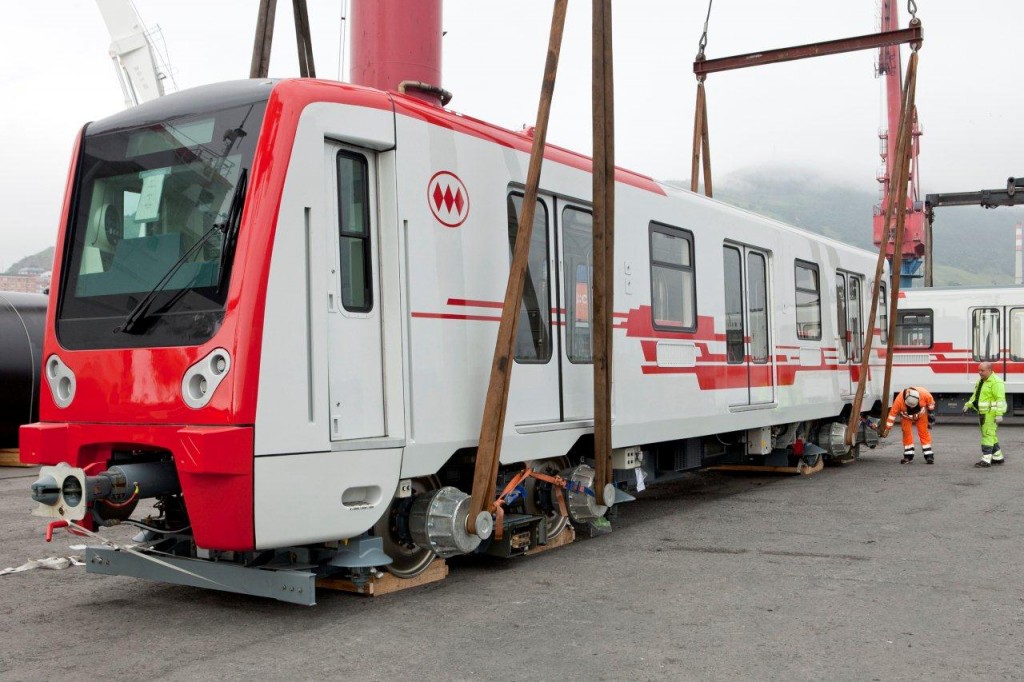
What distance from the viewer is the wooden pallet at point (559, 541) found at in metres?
8.02

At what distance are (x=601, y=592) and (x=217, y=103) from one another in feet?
12.8

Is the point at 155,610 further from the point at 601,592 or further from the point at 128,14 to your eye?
the point at 128,14

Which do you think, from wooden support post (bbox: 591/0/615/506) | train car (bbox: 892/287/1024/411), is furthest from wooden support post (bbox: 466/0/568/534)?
train car (bbox: 892/287/1024/411)

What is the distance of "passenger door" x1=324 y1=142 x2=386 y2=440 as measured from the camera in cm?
605

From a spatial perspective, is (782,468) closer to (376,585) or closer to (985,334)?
(376,585)

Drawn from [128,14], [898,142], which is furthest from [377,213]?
[128,14]

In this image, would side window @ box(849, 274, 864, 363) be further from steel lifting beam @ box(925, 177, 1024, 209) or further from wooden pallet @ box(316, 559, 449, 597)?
steel lifting beam @ box(925, 177, 1024, 209)

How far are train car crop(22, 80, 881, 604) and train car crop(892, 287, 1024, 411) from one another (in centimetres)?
1778

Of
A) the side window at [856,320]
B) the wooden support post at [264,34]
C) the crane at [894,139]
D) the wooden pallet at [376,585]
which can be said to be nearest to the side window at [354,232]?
the wooden pallet at [376,585]

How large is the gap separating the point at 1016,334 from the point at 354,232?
21012 mm

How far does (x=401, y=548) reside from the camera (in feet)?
22.2

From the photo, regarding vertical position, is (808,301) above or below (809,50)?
below

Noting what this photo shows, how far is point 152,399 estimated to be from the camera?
5793 mm

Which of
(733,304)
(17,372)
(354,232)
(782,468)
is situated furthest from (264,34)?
(17,372)
